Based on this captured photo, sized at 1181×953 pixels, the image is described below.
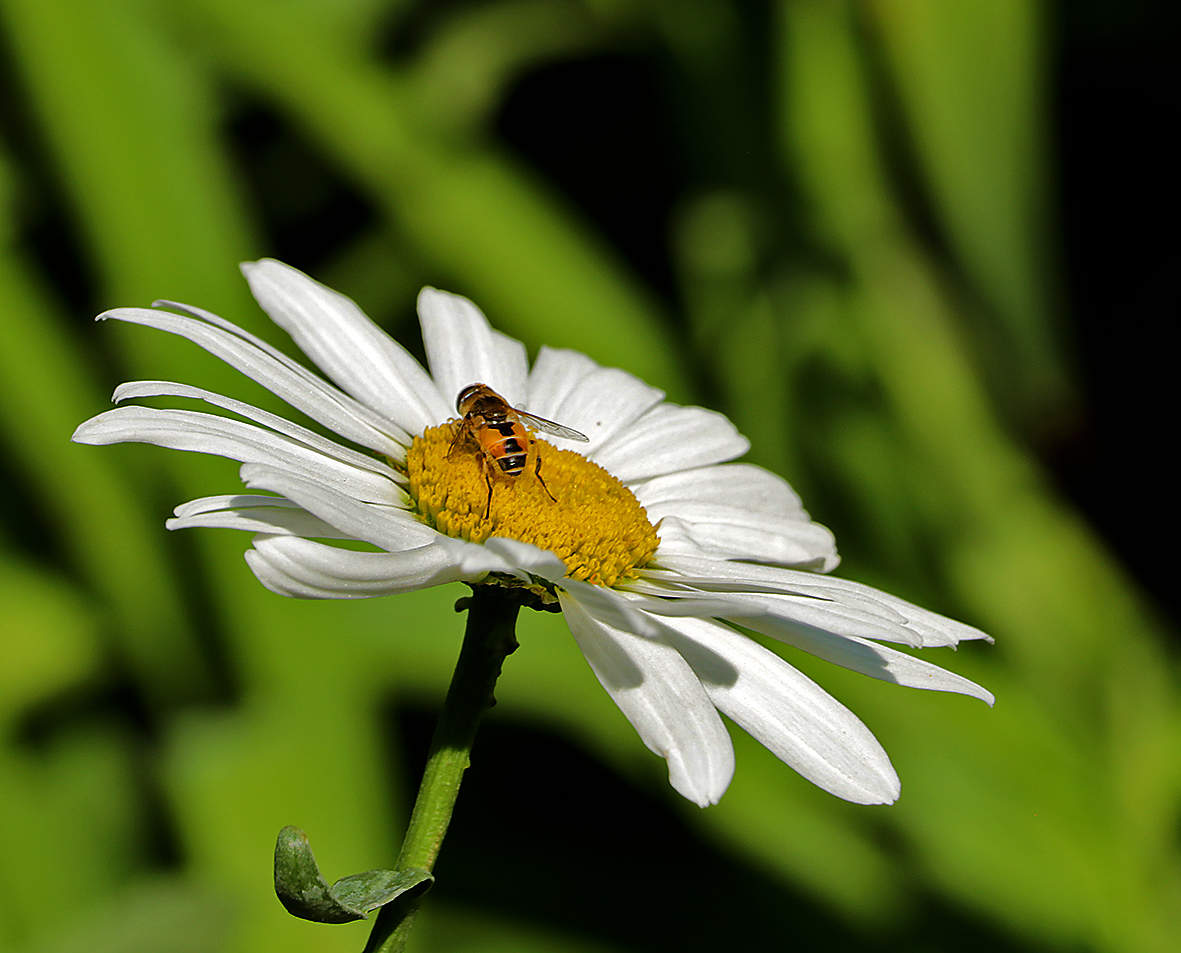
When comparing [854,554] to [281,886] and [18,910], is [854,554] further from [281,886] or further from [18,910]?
[281,886]

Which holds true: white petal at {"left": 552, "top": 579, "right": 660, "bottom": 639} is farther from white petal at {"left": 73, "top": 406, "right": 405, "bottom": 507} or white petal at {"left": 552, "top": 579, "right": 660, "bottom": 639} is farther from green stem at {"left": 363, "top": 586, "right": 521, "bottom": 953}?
white petal at {"left": 73, "top": 406, "right": 405, "bottom": 507}

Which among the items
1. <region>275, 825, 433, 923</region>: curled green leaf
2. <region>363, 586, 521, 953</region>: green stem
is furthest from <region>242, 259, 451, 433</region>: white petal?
<region>275, 825, 433, 923</region>: curled green leaf

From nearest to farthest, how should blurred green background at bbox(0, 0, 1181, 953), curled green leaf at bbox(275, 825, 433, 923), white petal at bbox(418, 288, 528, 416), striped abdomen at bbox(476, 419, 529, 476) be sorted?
curled green leaf at bbox(275, 825, 433, 923) < striped abdomen at bbox(476, 419, 529, 476) < white petal at bbox(418, 288, 528, 416) < blurred green background at bbox(0, 0, 1181, 953)

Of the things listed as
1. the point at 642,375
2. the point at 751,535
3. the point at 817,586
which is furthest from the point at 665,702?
the point at 642,375

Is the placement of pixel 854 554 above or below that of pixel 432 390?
above

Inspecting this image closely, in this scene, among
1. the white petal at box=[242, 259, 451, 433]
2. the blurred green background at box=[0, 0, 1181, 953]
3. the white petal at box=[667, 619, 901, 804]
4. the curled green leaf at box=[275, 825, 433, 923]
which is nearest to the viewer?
the curled green leaf at box=[275, 825, 433, 923]

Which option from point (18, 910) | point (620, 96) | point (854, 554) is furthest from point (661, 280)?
point (18, 910)

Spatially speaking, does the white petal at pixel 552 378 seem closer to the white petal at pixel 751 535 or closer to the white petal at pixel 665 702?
the white petal at pixel 751 535

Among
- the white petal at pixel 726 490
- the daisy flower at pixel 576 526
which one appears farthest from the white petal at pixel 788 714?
the white petal at pixel 726 490
